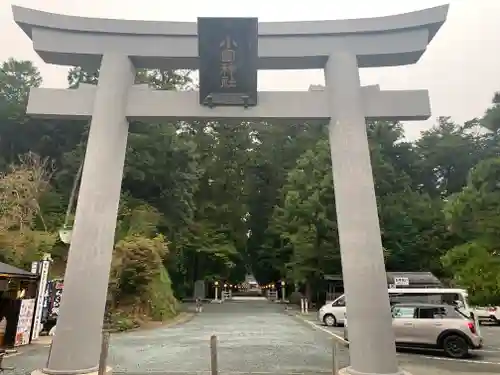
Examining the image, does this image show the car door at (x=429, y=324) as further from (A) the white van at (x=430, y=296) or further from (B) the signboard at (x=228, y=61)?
(B) the signboard at (x=228, y=61)

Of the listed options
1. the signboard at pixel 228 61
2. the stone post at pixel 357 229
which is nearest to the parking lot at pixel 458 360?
the stone post at pixel 357 229

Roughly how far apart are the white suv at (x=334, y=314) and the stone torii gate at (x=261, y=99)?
14438 millimetres

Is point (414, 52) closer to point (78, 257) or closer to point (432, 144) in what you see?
point (78, 257)

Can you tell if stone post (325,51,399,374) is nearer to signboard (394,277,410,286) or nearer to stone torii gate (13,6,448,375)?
stone torii gate (13,6,448,375)

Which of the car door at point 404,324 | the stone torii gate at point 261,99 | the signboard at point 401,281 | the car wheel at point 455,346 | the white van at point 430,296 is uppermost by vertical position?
the stone torii gate at point 261,99

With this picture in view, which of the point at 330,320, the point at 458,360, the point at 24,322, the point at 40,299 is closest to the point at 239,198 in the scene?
the point at 330,320

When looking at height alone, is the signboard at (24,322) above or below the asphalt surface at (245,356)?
above

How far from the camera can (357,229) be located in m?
7.29

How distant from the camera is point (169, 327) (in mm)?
20859

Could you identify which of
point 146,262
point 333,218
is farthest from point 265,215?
point 146,262

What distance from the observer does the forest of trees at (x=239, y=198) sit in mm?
20938

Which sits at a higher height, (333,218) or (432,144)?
(432,144)

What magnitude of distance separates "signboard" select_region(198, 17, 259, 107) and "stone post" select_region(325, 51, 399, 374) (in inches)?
58.8

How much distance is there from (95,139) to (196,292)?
1434 inches
